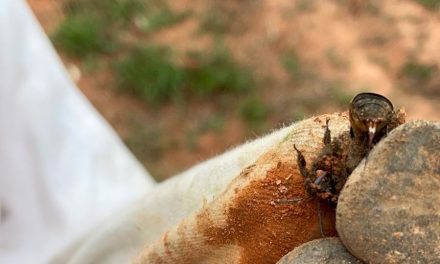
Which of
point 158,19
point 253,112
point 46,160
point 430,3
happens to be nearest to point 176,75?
point 253,112

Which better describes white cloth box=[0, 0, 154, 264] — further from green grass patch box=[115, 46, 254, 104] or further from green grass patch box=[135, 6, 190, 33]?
green grass patch box=[135, 6, 190, 33]

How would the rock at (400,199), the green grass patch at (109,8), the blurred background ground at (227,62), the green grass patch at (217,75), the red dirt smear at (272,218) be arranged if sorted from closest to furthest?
the rock at (400,199) < the red dirt smear at (272,218) < the blurred background ground at (227,62) < the green grass patch at (217,75) < the green grass patch at (109,8)

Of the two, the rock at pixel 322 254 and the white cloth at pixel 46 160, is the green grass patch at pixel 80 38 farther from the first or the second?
the rock at pixel 322 254

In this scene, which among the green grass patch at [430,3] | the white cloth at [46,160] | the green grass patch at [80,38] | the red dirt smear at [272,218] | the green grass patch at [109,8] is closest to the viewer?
the red dirt smear at [272,218]

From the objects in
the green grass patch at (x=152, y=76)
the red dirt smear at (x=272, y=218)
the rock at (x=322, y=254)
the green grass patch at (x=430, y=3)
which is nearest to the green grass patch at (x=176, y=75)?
the green grass patch at (x=152, y=76)

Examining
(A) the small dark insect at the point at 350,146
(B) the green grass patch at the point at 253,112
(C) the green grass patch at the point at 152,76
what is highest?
(A) the small dark insect at the point at 350,146

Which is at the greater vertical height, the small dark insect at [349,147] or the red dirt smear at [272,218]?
the small dark insect at [349,147]
